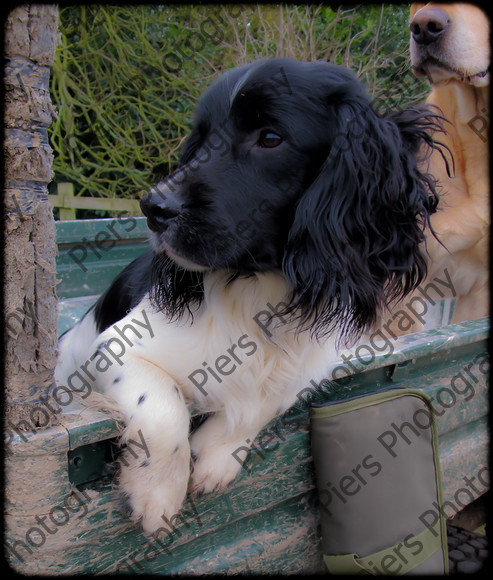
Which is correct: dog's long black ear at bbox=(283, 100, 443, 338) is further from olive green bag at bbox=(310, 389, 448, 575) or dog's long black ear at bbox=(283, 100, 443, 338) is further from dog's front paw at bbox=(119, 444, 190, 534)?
dog's front paw at bbox=(119, 444, 190, 534)

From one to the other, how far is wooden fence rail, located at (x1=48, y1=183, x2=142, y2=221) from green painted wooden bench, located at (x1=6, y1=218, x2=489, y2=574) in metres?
4.17

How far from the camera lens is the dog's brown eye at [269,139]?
1.47m

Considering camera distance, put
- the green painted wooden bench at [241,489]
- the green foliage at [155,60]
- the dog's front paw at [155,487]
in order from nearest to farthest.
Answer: the green painted wooden bench at [241,489], the dog's front paw at [155,487], the green foliage at [155,60]

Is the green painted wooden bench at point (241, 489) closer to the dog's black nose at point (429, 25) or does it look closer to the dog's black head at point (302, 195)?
the dog's black head at point (302, 195)

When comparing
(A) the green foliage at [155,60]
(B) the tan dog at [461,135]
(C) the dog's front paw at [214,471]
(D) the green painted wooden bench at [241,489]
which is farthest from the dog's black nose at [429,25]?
(A) the green foliage at [155,60]

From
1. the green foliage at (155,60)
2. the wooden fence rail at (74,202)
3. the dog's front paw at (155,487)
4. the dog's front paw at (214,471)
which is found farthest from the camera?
the green foliage at (155,60)

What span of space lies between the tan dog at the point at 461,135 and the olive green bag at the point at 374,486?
0.95 metres

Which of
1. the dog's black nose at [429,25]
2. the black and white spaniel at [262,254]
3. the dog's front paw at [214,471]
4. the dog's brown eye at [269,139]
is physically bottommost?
the dog's front paw at [214,471]

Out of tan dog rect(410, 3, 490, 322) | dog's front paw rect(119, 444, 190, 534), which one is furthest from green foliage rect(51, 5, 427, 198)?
dog's front paw rect(119, 444, 190, 534)

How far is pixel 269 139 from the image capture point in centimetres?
147

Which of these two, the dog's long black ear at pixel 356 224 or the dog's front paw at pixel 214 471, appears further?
the dog's long black ear at pixel 356 224

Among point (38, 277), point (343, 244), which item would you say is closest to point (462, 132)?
point (343, 244)

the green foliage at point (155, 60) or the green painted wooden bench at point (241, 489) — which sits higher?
the green foliage at point (155, 60)

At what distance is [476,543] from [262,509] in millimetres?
1260
